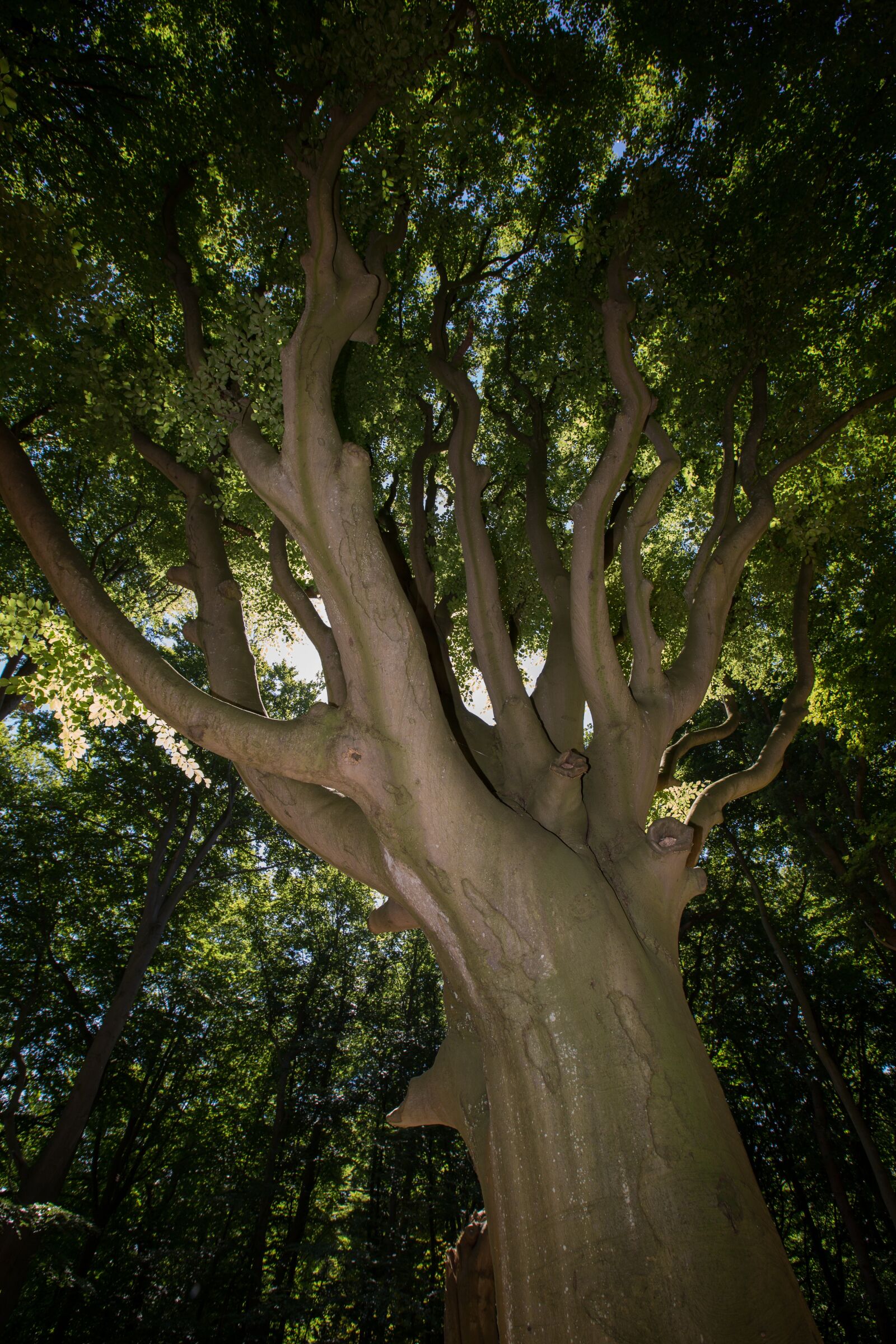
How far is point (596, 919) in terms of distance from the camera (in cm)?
279

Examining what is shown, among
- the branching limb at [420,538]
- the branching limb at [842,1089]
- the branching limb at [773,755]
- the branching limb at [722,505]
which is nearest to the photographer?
the branching limb at [773,755]

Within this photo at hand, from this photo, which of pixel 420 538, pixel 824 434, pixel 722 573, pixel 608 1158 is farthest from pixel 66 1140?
pixel 824 434

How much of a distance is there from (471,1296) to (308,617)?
443 centimetres

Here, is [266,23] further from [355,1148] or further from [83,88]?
[355,1148]

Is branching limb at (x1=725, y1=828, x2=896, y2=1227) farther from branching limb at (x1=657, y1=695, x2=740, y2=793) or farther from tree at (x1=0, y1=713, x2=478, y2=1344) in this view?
branching limb at (x1=657, y1=695, x2=740, y2=793)

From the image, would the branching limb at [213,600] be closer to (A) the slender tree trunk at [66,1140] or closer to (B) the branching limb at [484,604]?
(B) the branching limb at [484,604]

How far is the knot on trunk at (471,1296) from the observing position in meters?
3.69

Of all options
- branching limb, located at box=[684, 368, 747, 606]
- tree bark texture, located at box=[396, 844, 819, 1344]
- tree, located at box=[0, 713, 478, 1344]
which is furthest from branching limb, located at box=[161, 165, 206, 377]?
tree, located at box=[0, 713, 478, 1344]

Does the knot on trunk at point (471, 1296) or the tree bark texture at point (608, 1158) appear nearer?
the tree bark texture at point (608, 1158)

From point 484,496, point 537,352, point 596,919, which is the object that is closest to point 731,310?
point 537,352

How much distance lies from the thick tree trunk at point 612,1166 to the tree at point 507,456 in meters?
0.01

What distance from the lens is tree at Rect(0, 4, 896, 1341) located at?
2547mm

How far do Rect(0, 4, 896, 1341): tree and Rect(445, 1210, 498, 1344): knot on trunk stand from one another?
5.00ft

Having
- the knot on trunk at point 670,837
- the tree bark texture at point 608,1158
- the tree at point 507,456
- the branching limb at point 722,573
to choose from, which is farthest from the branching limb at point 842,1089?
the tree bark texture at point 608,1158
